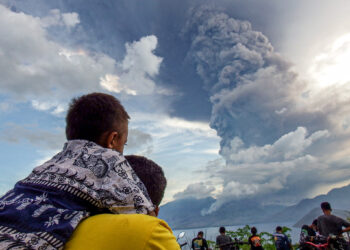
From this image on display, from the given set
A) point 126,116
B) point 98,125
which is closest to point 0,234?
point 98,125

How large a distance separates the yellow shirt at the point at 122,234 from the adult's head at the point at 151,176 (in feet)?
1.73

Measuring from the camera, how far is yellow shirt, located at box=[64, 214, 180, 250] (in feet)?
2.40

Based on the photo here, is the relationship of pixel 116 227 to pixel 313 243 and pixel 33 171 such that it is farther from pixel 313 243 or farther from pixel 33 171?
pixel 313 243

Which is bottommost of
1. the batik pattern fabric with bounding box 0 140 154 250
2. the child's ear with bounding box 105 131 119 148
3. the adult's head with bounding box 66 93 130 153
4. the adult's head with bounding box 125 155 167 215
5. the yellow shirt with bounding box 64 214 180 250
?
the yellow shirt with bounding box 64 214 180 250

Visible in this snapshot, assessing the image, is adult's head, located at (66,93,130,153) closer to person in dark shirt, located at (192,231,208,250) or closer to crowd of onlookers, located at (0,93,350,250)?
crowd of onlookers, located at (0,93,350,250)

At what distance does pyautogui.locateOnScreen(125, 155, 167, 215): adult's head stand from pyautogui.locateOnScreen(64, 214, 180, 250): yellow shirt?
53cm

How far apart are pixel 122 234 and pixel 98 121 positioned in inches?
23.0

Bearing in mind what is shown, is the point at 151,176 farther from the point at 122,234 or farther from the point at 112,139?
the point at 122,234

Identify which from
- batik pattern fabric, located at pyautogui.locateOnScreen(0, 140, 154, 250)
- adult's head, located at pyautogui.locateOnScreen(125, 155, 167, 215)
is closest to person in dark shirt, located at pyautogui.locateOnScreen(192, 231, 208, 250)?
adult's head, located at pyautogui.locateOnScreen(125, 155, 167, 215)

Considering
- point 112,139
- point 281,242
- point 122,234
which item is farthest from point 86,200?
point 281,242

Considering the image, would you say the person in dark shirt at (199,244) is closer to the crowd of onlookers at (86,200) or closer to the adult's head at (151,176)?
the adult's head at (151,176)

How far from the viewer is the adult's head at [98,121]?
116 cm

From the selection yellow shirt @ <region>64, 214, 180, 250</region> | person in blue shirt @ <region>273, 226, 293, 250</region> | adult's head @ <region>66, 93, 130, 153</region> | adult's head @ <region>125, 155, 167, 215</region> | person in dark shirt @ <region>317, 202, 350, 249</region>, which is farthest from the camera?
person in blue shirt @ <region>273, 226, 293, 250</region>

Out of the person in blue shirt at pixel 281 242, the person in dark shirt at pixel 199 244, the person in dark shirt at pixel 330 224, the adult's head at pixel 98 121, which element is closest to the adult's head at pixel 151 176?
the adult's head at pixel 98 121
